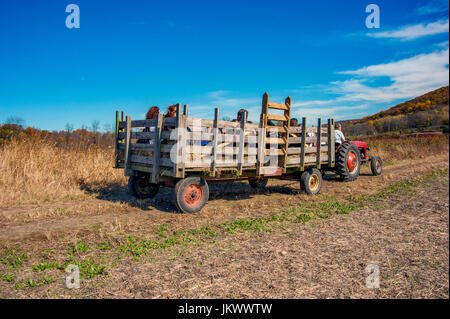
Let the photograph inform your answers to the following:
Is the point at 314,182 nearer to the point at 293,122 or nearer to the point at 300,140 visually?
the point at 300,140

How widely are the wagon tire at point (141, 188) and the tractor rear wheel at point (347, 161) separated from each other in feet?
18.9

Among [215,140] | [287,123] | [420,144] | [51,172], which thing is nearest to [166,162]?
[215,140]

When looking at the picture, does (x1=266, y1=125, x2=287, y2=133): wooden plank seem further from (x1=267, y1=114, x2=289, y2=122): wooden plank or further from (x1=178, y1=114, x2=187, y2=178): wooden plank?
(x1=178, y1=114, x2=187, y2=178): wooden plank

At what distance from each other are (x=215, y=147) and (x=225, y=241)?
2.27m

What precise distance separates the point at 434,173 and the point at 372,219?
19.9 feet

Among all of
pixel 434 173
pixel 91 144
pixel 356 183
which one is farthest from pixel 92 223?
pixel 434 173

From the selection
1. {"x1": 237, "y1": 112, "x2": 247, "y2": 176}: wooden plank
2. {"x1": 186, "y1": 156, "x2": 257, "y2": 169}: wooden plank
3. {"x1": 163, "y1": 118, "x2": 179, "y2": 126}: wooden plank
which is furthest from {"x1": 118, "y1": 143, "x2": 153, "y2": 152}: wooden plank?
{"x1": 237, "y1": 112, "x2": 247, "y2": 176}: wooden plank

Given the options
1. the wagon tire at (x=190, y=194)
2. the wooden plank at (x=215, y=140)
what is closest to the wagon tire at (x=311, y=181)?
the wooden plank at (x=215, y=140)

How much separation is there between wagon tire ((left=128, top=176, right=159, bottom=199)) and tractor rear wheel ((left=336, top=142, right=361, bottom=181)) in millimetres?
5763

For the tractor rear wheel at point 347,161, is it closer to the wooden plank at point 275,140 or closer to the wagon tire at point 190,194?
the wooden plank at point 275,140

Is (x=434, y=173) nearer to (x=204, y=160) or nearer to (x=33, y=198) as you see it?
(x=204, y=160)

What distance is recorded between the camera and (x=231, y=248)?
4.14 meters

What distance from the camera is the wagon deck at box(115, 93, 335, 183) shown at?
6.01 metres

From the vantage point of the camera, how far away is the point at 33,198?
7.11m
